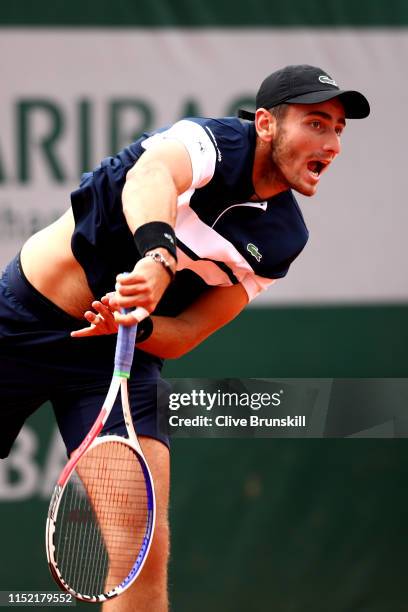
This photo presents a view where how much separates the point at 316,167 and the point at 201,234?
1.15ft

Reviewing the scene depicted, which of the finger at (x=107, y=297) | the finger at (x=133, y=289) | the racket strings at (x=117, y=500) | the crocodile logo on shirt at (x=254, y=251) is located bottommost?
the racket strings at (x=117, y=500)

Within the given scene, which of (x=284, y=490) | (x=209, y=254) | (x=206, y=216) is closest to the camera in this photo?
(x=206, y=216)

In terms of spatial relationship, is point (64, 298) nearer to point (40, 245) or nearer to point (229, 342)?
point (40, 245)

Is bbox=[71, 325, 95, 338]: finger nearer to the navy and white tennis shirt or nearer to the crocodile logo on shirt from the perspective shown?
the navy and white tennis shirt

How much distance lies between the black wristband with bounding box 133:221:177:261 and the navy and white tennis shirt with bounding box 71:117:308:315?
1.17 feet

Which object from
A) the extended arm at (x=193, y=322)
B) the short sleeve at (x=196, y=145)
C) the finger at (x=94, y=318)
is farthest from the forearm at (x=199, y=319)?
the short sleeve at (x=196, y=145)

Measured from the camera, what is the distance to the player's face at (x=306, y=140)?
3.13 metres

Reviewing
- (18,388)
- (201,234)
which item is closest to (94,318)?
(201,234)

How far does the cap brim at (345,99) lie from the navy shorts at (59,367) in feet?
2.81

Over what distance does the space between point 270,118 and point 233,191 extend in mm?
212

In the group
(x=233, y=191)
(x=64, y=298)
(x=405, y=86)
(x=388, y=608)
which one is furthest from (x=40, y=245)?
(x=388, y=608)

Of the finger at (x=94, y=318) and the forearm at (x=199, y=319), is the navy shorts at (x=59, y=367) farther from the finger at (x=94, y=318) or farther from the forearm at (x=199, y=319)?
the finger at (x=94, y=318)

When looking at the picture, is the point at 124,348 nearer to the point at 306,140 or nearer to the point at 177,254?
the point at 177,254

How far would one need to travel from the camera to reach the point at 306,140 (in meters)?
3.12
